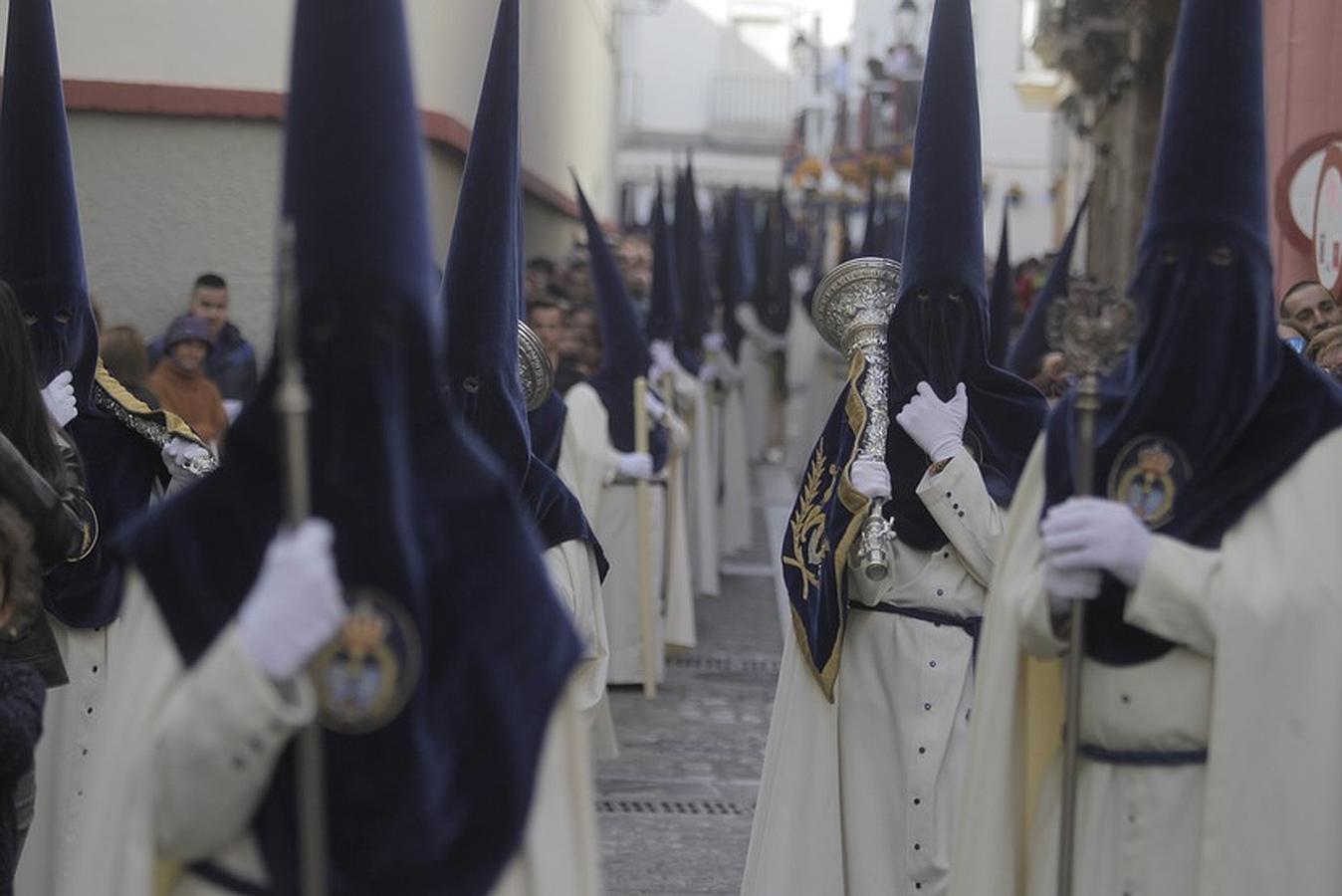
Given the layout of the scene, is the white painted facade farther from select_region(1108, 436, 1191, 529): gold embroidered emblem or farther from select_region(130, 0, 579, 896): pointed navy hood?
select_region(130, 0, 579, 896): pointed navy hood

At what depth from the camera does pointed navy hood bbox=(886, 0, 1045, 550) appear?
5.81 m

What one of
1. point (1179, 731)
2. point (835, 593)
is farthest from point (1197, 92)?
point (835, 593)

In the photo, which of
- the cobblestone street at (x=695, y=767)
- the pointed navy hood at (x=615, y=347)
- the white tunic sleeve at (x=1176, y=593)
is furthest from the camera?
the pointed navy hood at (x=615, y=347)

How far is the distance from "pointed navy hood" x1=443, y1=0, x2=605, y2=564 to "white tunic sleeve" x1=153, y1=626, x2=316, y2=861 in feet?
8.07

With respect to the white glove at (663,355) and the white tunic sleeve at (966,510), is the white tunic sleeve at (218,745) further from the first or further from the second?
the white glove at (663,355)

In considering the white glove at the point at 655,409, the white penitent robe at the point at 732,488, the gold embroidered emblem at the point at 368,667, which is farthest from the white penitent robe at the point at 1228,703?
the white penitent robe at the point at 732,488

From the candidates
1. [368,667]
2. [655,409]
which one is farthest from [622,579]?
[368,667]

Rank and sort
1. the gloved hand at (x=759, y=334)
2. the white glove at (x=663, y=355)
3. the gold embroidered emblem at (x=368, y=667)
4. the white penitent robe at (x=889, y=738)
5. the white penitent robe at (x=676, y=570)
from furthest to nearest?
1. the gloved hand at (x=759, y=334)
2. the white glove at (x=663, y=355)
3. the white penitent robe at (x=676, y=570)
4. the white penitent robe at (x=889, y=738)
5. the gold embroidered emblem at (x=368, y=667)

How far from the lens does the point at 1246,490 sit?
4027 mm

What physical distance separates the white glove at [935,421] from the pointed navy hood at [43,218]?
7.28 feet

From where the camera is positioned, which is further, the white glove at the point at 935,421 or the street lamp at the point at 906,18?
the street lamp at the point at 906,18

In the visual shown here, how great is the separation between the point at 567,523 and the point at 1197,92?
2.88 metres

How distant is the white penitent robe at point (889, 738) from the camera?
5.74 metres

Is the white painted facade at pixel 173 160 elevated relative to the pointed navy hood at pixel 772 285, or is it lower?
elevated
